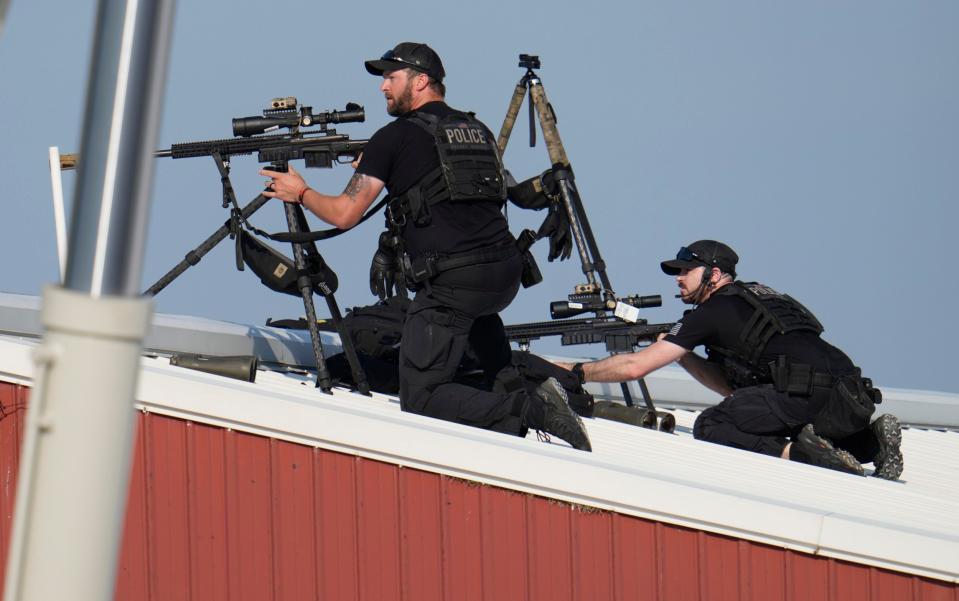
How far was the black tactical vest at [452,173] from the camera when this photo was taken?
7266 millimetres

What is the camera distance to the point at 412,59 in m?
7.41

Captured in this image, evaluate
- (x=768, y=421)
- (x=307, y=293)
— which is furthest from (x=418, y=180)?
(x=768, y=421)

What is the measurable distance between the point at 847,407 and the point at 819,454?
0.32 meters

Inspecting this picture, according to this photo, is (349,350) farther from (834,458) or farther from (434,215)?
(834,458)

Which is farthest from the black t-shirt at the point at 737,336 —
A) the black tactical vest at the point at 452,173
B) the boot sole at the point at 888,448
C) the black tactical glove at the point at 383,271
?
the black tactical glove at the point at 383,271

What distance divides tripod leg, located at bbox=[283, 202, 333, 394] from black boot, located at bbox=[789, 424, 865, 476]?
109 inches

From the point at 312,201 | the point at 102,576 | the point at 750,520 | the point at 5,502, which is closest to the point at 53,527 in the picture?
the point at 102,576

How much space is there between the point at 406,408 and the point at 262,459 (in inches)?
50.1

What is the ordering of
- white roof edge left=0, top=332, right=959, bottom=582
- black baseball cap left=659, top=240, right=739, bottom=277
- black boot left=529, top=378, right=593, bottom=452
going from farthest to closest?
black baseball cap left=659, top=240, right=739, bottom=277 < black boot left=529, top=378, right=593, bottom=452 < white roof edge left=0, top=332, right=959, bottom=582

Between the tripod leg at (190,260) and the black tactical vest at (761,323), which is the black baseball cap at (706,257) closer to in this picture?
the black tactical vest at (761,323)

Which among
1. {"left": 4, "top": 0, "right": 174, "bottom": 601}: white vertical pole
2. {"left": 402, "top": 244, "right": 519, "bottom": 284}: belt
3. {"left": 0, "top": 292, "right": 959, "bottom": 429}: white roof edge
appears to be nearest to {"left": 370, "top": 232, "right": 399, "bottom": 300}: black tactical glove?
{"left": 402, "top": 244, "right": 519, "bottom": 284}: belt

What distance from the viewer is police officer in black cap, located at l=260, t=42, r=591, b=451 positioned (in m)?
7.21

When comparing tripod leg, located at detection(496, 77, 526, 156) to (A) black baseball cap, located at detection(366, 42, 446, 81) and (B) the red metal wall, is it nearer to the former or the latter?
(A) black baseball cap, located at detection(366, 42, 446, 81)

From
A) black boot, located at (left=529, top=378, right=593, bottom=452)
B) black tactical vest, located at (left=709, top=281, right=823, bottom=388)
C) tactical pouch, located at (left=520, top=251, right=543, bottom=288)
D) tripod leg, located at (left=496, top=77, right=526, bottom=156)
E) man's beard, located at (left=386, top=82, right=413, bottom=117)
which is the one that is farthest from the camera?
tripod leg, located at (left=496, top=77, right=526, bottom=156)
